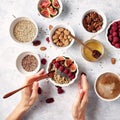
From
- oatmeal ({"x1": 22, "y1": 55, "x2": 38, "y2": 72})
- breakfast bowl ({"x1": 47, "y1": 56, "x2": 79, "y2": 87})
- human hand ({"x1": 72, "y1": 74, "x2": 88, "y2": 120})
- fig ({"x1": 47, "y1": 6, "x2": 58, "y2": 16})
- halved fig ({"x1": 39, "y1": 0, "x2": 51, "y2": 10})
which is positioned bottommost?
human hand ({"x1": 72, "y1": 74, "x2": 88, "y2": 120})

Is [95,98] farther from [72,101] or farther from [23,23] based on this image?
[23,23]

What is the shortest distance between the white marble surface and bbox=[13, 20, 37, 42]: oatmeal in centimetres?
3

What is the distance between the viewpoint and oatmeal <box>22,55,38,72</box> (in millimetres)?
2037

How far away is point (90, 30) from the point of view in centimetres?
200

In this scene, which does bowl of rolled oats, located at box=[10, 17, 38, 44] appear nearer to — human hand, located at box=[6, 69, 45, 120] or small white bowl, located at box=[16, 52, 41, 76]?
small white bowl, located at box=[16, 52, 41, 76]

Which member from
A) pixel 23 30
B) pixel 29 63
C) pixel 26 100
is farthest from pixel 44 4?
pixel 26 100

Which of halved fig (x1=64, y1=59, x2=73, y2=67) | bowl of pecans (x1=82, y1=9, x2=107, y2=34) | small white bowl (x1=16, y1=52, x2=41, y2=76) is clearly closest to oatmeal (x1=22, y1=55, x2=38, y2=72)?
small white bowl (x1=16, y1=52, x2=41, y2=76)

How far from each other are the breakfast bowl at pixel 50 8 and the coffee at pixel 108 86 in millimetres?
336

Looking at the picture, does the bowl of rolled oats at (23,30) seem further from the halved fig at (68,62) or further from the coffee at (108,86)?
the coffee at (108,86)

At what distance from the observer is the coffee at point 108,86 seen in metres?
1.99

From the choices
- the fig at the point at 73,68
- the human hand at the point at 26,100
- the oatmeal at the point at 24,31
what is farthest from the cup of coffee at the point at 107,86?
the oatmeal at the point at 24,31

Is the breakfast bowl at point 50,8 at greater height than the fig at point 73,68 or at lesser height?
greater

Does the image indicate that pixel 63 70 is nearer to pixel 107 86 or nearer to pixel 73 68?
pixel 73 68

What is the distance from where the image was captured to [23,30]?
205 cm
